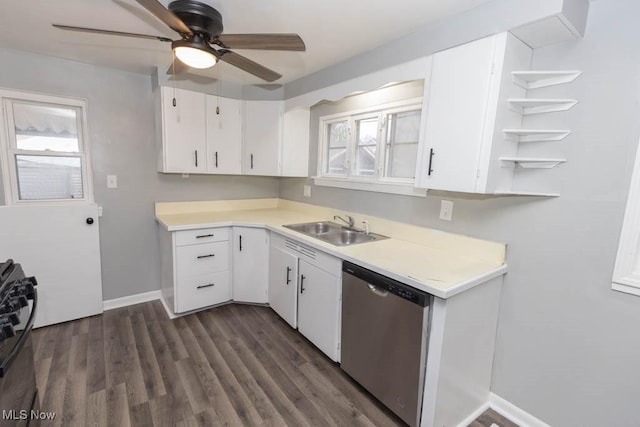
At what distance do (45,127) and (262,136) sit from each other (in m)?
1.82

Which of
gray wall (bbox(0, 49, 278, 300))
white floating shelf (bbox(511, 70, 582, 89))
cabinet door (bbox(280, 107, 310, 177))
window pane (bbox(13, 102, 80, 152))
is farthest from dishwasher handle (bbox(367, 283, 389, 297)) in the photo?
window pane (bbox(13, 102, 80, 152))

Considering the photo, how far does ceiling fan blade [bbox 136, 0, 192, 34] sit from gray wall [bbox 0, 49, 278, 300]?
1672 millimetres

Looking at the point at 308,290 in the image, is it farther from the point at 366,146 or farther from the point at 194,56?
the point at 194,56

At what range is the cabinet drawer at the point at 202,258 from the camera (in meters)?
2.63

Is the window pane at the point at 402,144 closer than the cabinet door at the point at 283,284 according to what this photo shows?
Yes

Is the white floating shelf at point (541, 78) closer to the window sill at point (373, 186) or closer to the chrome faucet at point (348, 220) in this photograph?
the window sill at point (373, 186)

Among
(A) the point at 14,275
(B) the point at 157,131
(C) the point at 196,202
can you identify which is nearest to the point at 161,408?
(A) the point at 14,275

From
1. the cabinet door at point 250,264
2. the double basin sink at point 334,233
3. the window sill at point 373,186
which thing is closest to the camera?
the window sill at point 373,186

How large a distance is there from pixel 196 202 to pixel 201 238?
682mm

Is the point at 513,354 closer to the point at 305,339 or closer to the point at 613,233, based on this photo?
the point at 613,233

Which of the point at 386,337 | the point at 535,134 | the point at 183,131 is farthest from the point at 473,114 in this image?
the point at 183,131

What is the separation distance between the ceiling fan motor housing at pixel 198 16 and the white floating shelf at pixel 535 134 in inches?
63.3

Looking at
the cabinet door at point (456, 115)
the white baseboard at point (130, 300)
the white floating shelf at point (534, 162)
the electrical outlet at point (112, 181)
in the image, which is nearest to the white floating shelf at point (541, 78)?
the cabinet door at point (456, 115)

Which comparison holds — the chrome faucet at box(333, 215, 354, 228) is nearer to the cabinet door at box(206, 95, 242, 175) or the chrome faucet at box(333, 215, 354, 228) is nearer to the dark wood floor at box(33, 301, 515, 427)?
the dark wood floor at box(33, 301, 515, 427)
